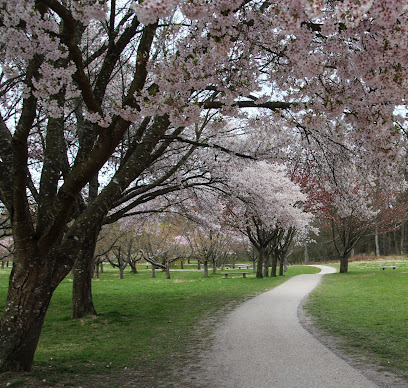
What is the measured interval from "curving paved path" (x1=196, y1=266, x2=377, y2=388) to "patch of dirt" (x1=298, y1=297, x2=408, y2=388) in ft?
0.47

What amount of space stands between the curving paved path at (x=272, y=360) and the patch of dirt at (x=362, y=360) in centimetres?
14

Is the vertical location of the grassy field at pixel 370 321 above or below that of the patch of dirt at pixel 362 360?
below

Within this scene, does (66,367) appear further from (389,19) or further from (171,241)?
(171,241)

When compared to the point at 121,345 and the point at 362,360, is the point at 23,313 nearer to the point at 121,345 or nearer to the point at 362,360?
the point at 121,345

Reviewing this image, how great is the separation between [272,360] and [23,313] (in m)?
3.59

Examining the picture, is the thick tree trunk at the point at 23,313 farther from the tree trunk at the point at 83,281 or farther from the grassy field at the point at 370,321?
the grassy field at the point at 370,321

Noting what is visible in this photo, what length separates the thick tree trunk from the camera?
448 centimetres

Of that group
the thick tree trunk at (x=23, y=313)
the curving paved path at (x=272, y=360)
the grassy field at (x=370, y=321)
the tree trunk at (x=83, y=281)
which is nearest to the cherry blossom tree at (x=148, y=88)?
the thick tree trunk at (x=23, y=313)

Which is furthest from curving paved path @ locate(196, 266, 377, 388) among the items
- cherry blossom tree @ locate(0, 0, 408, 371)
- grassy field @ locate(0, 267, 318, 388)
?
cherry blossom tree @ locate(0, 0, 408, 371)

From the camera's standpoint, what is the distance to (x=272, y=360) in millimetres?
5352

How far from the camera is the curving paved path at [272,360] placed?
446cm

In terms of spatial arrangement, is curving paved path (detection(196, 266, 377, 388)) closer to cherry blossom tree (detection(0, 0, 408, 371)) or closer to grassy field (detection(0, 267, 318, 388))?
grassy field (detection(0, 267, 318, 388))

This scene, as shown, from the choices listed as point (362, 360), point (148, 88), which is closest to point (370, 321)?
point (362, 360)

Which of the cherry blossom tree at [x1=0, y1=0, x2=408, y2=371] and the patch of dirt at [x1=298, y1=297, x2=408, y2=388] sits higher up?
the cherry blossom tree at [x1=0, y1=0, x2=408, y2=371]
